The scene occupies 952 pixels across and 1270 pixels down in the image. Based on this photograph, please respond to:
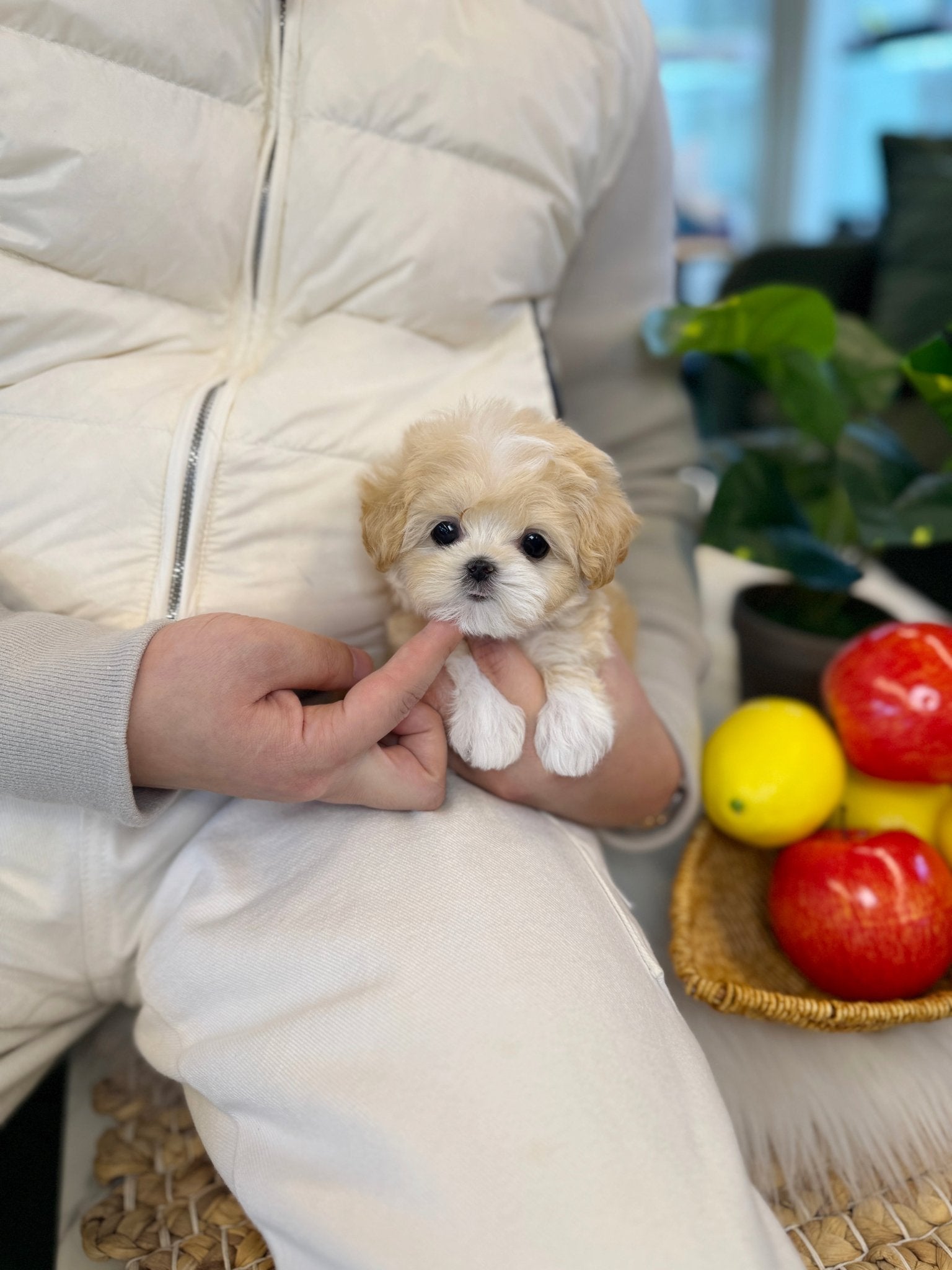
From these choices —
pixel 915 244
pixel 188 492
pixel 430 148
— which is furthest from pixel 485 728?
pixel 915 244

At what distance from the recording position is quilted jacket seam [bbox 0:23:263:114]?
704 mm

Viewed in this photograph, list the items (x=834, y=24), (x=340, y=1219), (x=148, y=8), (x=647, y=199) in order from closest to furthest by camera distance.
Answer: (x=340, y=1219), (x=148, y=8), (x=647, y=199), (x=834, y=24)

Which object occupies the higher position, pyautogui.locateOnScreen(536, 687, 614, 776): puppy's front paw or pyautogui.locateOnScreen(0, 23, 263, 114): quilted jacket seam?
pyautogui.locateOnScreen(0, 23, 263, 114): quilted jacket seam

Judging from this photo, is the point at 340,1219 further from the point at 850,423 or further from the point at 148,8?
the point at 850,423

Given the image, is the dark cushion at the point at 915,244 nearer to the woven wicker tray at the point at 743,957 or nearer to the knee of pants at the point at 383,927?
the woven wicker tray at the point at 743,957

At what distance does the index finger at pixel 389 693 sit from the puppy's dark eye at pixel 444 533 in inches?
2.8

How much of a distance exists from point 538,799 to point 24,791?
1.35 feet

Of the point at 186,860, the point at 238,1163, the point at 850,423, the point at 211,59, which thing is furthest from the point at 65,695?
the point at 850,423

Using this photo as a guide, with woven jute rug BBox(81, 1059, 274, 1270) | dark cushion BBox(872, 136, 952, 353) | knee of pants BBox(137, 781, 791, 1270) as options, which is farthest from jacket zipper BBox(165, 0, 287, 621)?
dark cushion BBox(872, 136, 952, 353)

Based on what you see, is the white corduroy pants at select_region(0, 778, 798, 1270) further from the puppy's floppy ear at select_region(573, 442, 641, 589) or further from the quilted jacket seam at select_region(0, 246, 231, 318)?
the quilted jacket seam at select_region(0, 246, 231, 318)

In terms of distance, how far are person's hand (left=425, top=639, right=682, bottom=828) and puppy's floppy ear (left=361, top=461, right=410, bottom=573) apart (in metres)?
0.12

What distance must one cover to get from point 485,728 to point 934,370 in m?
0.71

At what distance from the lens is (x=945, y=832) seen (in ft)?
3.35

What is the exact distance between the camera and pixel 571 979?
0.65m
